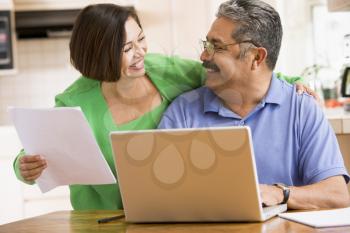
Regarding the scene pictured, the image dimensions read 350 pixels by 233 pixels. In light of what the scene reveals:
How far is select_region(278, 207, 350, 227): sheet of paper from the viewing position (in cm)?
153

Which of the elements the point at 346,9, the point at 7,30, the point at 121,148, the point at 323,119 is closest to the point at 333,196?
the point at 323,119

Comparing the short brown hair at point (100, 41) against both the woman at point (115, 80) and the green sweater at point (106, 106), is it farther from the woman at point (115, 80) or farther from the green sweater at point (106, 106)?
the green sweater at point (106, 106)

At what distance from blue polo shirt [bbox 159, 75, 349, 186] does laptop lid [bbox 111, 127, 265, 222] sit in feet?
1.62

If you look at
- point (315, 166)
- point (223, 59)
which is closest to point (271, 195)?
point (315, 166)

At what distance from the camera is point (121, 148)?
169cm

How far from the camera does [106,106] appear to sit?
7.99 feet

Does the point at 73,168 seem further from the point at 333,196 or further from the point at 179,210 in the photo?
the point at 333,196

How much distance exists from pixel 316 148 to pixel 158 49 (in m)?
2.66

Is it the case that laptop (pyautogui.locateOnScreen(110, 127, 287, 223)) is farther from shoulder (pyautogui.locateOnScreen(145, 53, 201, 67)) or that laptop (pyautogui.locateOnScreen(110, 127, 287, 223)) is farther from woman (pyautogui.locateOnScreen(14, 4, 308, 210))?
shoulder (pyautogui.locateOnScreen(145, 53, 201, 67))

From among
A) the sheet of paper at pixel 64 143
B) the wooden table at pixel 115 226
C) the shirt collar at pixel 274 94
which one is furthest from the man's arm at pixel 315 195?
the sheet of paper at pixel 64 143

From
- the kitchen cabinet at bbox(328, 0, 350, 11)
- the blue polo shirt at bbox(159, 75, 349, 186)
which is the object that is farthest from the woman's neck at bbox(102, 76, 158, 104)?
the kitchen cabinet at bbox(328, 0, 350, 11)

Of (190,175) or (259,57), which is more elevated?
(259,57)

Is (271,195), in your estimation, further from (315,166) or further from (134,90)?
(134,90)

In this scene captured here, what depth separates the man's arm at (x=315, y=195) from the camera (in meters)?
1.79
